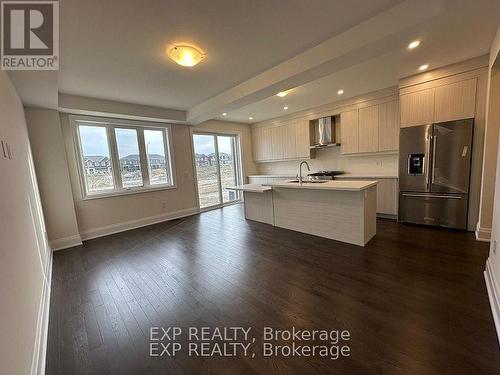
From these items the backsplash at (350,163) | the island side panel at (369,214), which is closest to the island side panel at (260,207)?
the island side panel at (369,214)

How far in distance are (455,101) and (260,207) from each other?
3.60 m

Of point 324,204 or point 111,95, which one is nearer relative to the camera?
point 324,204

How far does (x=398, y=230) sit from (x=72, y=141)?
19.7 feet

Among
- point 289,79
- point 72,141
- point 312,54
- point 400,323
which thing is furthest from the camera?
point 72,141

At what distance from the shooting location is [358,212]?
115 inches

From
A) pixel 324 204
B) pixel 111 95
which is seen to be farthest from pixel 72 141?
pixel 324 204

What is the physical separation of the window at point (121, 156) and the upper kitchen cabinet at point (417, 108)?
4.91 m

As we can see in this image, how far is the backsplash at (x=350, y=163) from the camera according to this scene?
4.57 metres

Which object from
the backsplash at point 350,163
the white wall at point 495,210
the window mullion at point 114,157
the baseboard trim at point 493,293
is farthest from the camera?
the backsplash at point 350,163

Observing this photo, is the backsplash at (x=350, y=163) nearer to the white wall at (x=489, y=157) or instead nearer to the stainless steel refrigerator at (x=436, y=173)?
the stainless steel refrigerator at (x=436, y=173)

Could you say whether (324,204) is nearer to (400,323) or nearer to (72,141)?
(400,323)

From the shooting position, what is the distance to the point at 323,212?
3295 millimetres

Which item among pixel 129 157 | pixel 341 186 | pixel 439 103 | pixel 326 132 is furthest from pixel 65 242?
pixel 439 103

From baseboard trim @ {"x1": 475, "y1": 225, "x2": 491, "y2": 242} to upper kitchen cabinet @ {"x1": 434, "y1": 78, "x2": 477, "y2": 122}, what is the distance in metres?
1.66
